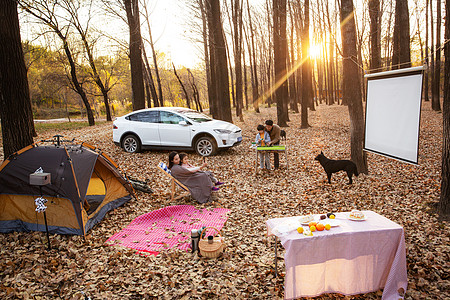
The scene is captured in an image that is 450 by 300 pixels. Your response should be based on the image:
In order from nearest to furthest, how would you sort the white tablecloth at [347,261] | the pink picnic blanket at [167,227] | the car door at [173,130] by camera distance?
the white tablecloth at [347,261]
the pink picnic blanket at [167,227]
the car door at [173,130]

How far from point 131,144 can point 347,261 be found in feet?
32.4

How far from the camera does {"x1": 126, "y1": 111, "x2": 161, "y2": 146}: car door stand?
36.5 feet

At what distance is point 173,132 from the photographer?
10.9m

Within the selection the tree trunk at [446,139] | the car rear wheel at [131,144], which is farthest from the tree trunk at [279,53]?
the tree trunk at [446,139]

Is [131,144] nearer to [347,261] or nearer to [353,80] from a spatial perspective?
[353,80]

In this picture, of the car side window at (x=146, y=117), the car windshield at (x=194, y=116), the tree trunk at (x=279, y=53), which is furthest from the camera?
the tree trunk at (x=279, y=53)

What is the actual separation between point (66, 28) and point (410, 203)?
866 inches

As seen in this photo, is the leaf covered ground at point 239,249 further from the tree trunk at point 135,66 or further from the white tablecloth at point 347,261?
the tree trunk at point 135,66

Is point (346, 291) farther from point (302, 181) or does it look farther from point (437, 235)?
point (302, 181)

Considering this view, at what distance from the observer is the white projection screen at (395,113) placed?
15.2 ft

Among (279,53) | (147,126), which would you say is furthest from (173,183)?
(279,53)

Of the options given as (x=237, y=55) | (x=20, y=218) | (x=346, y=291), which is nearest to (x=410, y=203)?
(x=346, y=291)

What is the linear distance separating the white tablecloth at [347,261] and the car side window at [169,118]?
8166 millimetres

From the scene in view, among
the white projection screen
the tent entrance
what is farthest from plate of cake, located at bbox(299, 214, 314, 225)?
the tent entrance
